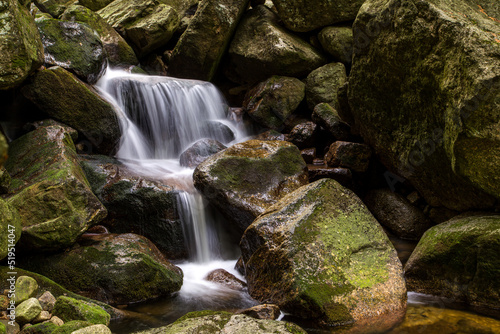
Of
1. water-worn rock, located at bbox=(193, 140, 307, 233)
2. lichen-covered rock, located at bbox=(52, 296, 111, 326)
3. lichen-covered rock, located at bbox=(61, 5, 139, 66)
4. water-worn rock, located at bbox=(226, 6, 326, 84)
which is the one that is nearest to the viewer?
lichen-covered rock, located at bbox=(52, 296, 111, 326)

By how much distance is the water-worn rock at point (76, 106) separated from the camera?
5.88 m

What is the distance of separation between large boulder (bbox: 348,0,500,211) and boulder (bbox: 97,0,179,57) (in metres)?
7.93

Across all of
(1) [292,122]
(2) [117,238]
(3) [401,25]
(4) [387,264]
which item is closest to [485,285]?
(4) [387,264]

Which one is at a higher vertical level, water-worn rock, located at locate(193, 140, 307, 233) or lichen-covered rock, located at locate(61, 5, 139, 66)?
lichen-covered rock, located at locate(61, 5, 139, 66)

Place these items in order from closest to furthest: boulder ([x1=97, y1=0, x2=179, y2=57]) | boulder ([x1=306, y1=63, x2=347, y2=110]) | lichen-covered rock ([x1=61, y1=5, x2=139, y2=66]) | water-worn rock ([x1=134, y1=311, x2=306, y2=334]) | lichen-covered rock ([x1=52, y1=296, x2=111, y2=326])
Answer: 1. water-worn rock ([x1=134, y1=311, x2=306, y2=334])
2. lichen-covered rock ([x1=52, y1=296, x2=111, y2=326])
3. boulder ([x1=306, y1=63, x2=347, y2=110])
4. lichen-covered rock ([x1=61, y1=5, x2=139, y2=66])
5. boulder ([x1=97, y1=0, x2=179, y2=57])

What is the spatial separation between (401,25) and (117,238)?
481cm

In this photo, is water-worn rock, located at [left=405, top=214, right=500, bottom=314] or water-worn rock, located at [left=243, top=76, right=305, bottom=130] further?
water-worn rock, located at [left=243, top=76, right=305, bottom=130]

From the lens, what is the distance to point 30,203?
161 inches

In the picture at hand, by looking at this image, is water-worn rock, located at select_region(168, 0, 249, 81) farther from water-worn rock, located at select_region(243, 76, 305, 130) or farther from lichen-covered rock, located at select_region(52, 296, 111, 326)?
lichen-covered rock, located at select_region(52, 296, 111, 326)

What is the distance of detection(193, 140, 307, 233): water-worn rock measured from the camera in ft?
19.0

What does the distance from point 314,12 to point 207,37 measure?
3172 mm

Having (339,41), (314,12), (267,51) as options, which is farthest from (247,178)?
(314,12)

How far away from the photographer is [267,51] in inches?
409

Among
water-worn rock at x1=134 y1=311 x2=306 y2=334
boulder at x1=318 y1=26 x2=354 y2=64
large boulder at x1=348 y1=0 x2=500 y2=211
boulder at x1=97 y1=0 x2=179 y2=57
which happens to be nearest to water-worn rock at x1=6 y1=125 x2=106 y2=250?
water-worn rock at x1=134 y1=311 x2=306 y2=334
